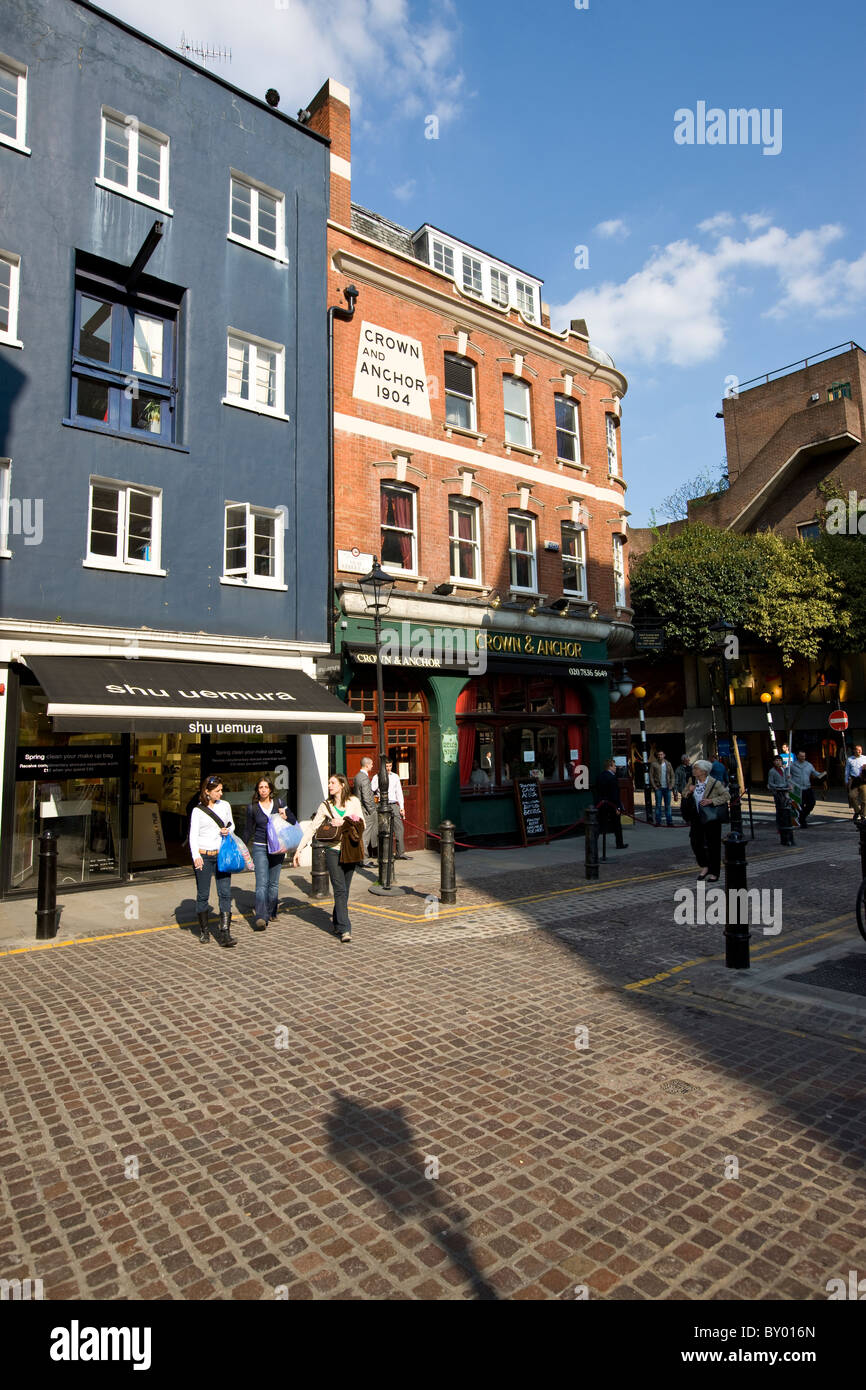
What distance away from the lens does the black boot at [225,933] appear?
27.2 ft

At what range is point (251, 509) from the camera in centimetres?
1397

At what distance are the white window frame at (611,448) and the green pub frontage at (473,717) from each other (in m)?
5.67

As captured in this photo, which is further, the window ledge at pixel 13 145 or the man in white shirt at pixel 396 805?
the man in white shirt at pixel 396 805

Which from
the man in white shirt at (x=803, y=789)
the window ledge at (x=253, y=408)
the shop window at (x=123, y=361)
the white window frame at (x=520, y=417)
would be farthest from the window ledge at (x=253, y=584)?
the man in white shirt at (x=803, y=789)

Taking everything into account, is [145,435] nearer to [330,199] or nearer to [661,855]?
[330,199]

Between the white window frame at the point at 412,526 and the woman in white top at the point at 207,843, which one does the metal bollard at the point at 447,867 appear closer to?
the woman in white top at the point at 207,843

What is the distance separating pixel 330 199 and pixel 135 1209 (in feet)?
59.8

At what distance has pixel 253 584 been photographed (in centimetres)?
1365

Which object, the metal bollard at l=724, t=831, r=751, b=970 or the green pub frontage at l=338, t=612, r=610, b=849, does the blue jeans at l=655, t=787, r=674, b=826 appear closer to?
the green pub frontage at l=338, t=612, r=610, b=849

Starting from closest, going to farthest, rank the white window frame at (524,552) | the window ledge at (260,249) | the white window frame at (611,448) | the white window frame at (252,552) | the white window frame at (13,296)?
the white window frame at (13,296) → the white window frame at (252,552) → the window ledge at (260,249) → the white window frame at (524,552) → the white window frame at (611,448)

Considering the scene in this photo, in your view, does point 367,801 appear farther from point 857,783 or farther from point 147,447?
point 857,783

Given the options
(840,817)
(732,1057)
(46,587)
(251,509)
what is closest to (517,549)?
(251,509)

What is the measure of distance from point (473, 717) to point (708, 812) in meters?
6.57

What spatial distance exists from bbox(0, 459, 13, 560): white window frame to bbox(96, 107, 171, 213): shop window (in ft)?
17.7
